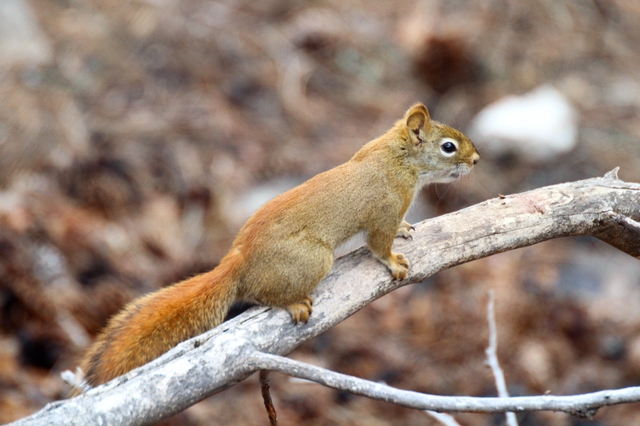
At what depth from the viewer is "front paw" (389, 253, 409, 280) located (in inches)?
82.9

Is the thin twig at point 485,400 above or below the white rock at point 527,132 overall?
above

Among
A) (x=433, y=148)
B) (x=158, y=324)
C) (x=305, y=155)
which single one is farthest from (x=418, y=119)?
(x=305, y=155)

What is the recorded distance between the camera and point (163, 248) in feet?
12.5

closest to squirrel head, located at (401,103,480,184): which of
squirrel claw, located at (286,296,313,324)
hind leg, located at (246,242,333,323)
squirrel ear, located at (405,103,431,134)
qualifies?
squirrel ear, located at (405,103,431,134)

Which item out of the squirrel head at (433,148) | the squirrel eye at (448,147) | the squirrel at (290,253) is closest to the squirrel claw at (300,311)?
the squirrel at (290,253)

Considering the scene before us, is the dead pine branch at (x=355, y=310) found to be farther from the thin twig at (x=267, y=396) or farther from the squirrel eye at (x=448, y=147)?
the squirrel eye at (x=448, y=147)

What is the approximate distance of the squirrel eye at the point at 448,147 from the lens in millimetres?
2457

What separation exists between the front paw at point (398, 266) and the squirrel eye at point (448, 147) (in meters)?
0.52

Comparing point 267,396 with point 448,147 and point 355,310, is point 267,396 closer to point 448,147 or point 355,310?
point 355,310

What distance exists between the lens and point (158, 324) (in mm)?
1960

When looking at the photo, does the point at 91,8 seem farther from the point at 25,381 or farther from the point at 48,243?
the point at 25,381

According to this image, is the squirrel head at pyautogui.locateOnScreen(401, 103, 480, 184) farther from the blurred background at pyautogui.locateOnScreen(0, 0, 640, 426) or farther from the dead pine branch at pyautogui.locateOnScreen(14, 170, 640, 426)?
the blurred background at pyautogui.locateOnScreen(0, 0, 640, 426)

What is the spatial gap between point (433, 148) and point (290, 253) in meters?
0.77

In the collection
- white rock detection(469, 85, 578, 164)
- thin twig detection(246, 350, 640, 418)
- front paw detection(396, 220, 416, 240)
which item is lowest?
white rock detection(469, 85, 578, 164)
